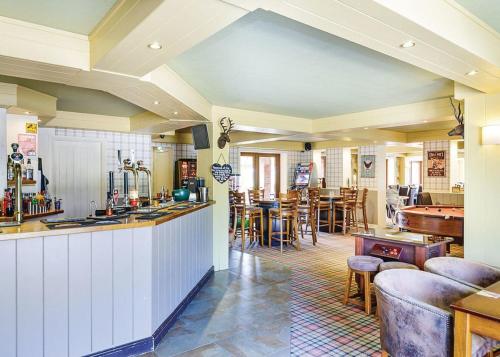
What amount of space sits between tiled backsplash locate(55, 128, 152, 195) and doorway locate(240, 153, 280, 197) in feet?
12.4

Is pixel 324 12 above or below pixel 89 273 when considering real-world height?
above

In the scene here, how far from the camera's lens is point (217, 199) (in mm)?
5062

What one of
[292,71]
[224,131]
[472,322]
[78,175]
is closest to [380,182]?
[224,131]

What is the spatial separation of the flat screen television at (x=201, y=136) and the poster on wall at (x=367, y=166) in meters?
5.83

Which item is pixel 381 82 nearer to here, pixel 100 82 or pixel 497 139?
pixel 497 139

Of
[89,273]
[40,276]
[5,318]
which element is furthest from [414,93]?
[5,318]

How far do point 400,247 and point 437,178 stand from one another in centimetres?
628

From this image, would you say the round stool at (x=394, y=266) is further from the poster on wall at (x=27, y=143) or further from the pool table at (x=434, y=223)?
the poster on wall at (x=27, y=143)

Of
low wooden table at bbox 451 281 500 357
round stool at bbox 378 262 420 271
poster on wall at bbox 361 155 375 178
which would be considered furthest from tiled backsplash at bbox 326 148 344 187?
low wooden table at bbox 451 281 500 357

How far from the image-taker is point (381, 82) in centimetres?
389

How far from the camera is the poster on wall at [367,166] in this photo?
9289 millimetres

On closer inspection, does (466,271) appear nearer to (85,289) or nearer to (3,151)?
(85,289)

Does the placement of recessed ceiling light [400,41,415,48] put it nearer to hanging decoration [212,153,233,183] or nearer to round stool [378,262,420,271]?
round stool [378,262,420,271]

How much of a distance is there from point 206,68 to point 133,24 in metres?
1.36
